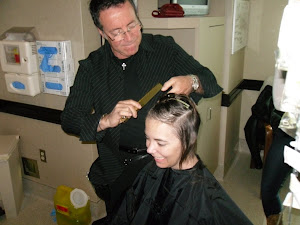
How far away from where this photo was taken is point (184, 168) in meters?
1.24

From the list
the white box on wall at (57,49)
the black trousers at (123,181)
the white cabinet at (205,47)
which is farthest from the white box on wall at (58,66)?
the black trousers at (123,181)

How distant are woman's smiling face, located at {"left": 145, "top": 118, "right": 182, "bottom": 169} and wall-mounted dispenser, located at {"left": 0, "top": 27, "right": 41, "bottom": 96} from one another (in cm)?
126

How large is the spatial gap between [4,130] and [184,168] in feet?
6.28

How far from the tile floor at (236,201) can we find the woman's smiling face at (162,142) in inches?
45.3

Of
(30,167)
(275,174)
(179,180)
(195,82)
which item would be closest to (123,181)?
(179,180)

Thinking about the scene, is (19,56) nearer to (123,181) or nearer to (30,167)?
(30,167)

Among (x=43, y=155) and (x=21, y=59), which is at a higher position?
(x=21, y=59)

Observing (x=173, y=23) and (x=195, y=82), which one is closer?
(x=195, y=82)

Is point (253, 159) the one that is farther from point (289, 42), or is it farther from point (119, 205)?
point (289, 42)

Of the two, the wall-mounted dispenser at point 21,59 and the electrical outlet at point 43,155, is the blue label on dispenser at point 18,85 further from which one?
the electrical outlet at point 43,155

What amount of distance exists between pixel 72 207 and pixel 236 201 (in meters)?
1.41

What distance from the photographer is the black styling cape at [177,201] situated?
3.66ft

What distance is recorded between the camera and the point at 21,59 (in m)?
2.02

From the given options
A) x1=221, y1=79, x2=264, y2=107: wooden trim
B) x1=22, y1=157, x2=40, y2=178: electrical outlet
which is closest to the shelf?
x1=221, y1=79, x2=264, y2=107: wooden trim
